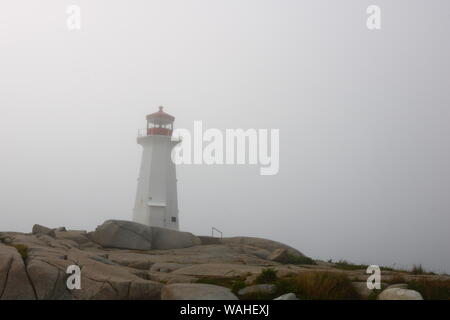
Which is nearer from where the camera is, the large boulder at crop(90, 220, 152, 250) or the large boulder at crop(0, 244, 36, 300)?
the large boulder at crop(0, 244, 36, 300)

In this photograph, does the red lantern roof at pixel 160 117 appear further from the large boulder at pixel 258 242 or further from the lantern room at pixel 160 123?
the large boulder at pixel 258 242

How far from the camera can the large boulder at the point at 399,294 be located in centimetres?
1053

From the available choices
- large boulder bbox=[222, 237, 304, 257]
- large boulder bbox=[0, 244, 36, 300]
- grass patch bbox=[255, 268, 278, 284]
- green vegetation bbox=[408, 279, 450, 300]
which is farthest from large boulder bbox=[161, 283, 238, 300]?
large boulder bbox=[222, 237, 304, 257]

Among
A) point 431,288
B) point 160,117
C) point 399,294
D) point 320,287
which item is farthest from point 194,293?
point 160,117

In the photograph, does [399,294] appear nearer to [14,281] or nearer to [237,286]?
[237,286]

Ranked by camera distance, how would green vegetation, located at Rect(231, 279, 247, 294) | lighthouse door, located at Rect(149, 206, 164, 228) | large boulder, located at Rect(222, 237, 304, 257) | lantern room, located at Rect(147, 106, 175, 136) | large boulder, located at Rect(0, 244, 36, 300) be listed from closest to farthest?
green vegetation, located at Rect(231, 279, 247, 294) < large boulder, located at Rect(0, 244, 36, 300) < large boulder, located at Rect(222, 237, 304, 257) < lighthouse door, located at Rect(149, 206, 164, 228) < lantern room, located at Rect(147, 106, 175, 136)

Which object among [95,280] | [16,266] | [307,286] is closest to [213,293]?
[307,286]

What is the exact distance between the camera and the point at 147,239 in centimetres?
3112

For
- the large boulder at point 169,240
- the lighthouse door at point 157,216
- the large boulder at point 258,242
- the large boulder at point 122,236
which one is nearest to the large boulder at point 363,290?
the large boulder at point 122,236

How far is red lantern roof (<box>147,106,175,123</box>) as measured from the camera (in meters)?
40.4

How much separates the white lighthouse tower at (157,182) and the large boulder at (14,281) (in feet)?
79.8

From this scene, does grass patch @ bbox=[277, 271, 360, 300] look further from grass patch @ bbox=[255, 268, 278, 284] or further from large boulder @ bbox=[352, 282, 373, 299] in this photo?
grass patch @ bbox=[255, 268, 278, 284]
